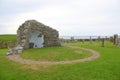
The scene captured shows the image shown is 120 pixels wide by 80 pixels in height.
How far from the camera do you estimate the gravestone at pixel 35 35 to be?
102ft

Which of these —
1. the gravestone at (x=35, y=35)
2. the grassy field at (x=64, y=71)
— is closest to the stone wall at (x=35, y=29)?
the gravestone at (x=35, y=35)

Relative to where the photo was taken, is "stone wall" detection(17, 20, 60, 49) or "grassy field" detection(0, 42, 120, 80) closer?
"grassy field" detection(0, 42, 120, 80)

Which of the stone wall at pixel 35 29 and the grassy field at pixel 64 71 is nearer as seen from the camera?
the grassy field at pixel 64 71

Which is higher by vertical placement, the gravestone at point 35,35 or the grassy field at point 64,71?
the gravestone at point 35,35

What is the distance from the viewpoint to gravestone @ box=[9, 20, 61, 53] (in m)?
31.0

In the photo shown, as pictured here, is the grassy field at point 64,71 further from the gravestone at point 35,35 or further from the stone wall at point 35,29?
the gravestone at point 35,35

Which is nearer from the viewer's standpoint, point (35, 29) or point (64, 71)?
point (64, 71)

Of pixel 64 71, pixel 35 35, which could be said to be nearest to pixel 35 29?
pixel 35 35

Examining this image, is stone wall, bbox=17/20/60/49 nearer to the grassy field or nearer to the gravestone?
the gravestone

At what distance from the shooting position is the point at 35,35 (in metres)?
33.0

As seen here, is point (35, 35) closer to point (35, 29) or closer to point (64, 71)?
point (35, 29)

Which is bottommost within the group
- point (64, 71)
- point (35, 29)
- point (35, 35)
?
point (64, 71)

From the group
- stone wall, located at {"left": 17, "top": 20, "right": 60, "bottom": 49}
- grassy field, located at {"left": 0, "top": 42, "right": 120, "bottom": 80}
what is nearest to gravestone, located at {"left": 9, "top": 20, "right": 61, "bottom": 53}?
stone wall, located at {"left": 17, "top": 20, "right": 60, "bottom": 49}

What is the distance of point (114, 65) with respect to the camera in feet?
63.9
